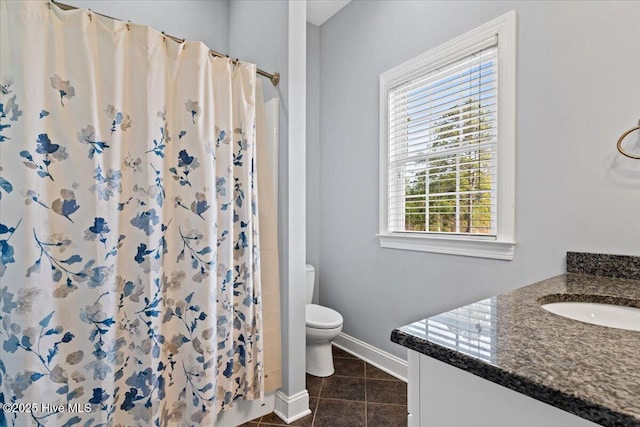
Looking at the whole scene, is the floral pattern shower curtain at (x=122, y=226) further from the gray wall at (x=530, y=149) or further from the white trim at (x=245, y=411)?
the gray wall at (x=530, y=149)

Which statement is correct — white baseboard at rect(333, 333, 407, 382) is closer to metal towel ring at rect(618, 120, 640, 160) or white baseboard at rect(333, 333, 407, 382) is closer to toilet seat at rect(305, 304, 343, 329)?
toilet seat at rect(305, 304, 343, 329)

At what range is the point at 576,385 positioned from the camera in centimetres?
47

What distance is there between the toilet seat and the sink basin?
1450mm

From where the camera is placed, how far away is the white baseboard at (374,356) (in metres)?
2.28

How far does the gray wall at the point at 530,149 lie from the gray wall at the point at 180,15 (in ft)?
3.51

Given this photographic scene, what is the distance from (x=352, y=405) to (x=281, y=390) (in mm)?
457

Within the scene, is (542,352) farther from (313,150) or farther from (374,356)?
(313,150)

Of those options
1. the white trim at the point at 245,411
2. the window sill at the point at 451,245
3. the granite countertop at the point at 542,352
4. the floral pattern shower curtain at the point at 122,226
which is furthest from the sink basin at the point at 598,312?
the white trim at the point at 245,411

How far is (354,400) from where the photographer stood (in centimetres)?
201

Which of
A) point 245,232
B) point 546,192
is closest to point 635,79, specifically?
point 546,192

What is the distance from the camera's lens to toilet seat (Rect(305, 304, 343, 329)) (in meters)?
2.21

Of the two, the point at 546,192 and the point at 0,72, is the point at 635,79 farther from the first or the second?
the point at 0,72

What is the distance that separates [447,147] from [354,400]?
173 cm

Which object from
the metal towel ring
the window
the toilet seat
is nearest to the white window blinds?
the window
